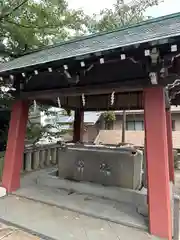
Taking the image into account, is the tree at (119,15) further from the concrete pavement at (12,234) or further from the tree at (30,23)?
the concrete pavement at (12,234)

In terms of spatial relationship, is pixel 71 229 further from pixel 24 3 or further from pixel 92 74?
pixel 24 3

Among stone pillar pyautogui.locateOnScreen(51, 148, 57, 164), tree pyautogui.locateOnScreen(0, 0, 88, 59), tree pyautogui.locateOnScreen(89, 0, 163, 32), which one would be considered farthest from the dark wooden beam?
tree pyautogui.locateOnScreen(89, 0, 163, 32)

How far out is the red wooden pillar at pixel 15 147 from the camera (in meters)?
4.30

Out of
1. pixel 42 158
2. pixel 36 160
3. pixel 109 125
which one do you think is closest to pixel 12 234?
pixel 36 160

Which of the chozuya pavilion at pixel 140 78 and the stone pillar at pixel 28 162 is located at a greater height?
the chozuya pavilion at pixel 140 78

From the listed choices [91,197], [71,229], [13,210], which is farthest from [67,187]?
[71,229]

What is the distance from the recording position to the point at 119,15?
1173 centimetres

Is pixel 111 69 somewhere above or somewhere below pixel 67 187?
above

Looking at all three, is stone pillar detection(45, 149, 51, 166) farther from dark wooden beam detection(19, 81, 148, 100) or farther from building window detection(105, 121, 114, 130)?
building window detection(105, 121, 114, 130)

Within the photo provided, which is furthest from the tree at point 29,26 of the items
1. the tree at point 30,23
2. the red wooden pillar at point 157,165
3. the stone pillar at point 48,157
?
the red wooden pillar at point 157,165

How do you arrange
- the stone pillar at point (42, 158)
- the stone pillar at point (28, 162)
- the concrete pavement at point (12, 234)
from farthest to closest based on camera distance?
the stone pillar at point (42, 158), the stone pillar at point (28, 162), the concrete pavement at point (12, 234)

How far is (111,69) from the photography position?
11.2 feet

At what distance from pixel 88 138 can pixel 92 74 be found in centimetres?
1167

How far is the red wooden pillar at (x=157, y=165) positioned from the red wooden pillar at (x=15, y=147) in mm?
2774
